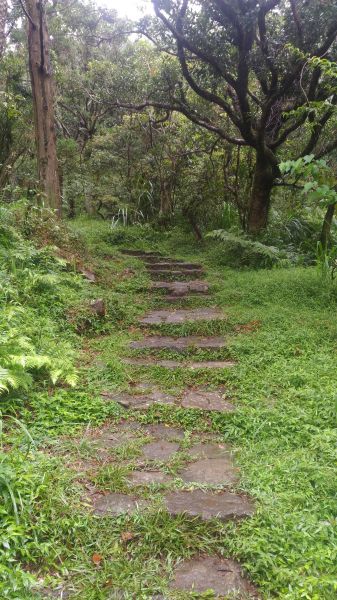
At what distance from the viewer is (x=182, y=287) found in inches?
273

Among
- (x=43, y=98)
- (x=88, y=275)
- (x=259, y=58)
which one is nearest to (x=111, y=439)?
(x=88, y=275)

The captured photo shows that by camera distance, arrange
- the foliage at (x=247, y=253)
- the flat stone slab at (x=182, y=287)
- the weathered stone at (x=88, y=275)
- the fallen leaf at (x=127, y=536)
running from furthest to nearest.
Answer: the foliage at (x=247, y=253) < the flat stone slab at (x=182, y=287) < the weathered stone at (x=88, y=275) < the fallen leaf at (x=127, y=536)

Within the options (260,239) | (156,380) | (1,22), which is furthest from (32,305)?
(260,239)

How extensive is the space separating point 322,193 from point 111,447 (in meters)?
2.99

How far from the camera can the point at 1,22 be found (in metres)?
6.03

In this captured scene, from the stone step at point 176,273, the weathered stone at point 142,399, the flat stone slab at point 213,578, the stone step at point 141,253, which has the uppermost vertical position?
the stone step at point 141,253

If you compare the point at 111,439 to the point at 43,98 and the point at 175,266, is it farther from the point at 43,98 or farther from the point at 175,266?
the point at 43,98

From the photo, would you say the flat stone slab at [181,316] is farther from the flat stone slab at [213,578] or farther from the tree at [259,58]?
the flat stone slab at [213,578]

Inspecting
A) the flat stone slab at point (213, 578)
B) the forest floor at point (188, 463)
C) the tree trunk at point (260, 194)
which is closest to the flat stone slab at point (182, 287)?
the forest floor at point (188, 463)

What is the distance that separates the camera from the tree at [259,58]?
22.8 feet

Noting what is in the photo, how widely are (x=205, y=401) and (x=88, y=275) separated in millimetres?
3426

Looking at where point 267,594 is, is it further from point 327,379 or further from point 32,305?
point 32,305

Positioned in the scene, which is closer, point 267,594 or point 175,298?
point 267,594

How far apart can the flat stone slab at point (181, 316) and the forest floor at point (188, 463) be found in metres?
0.08
